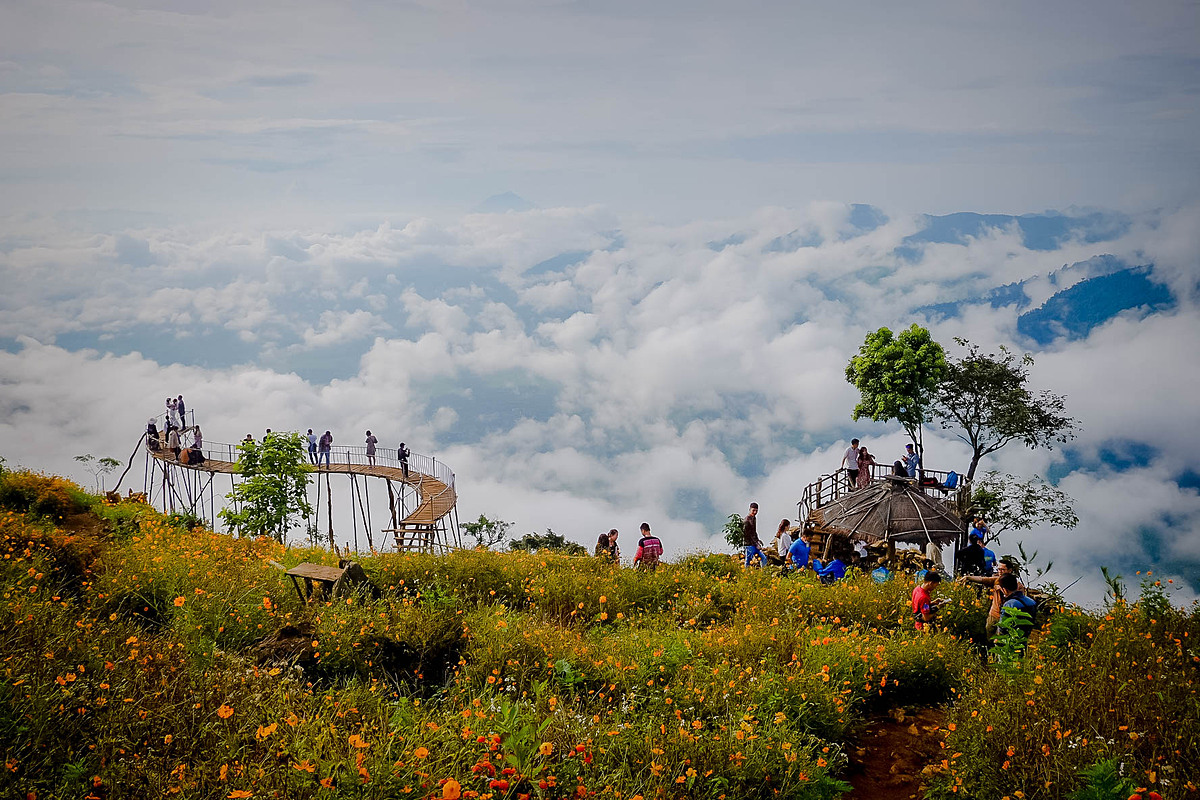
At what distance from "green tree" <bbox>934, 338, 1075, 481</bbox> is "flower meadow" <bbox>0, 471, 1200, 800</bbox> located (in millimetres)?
22807

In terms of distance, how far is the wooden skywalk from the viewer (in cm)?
2682

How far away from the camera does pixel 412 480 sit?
3111 centimetres

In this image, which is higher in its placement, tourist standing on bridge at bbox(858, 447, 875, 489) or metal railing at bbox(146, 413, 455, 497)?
metal railing at bbox(146, 413, 455, 497)

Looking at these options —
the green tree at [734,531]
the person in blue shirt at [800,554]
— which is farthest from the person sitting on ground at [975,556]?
the green tree at [734,531]

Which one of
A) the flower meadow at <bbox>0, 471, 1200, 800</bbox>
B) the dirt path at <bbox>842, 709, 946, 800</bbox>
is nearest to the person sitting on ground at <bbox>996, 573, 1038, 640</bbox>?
the flower meadow at <bbox>0, 471, 1200, 800</bbox>

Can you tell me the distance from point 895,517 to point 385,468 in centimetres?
2271

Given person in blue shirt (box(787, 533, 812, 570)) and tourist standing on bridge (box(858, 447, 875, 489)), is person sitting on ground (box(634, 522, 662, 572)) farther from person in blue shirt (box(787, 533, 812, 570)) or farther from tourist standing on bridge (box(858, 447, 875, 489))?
tourist standing on bridge (box(858, 447, 875, 489))

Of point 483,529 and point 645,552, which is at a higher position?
point 483,529

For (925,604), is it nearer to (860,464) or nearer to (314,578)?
(314,578)

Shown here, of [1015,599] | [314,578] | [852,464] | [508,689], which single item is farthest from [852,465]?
[508,689]

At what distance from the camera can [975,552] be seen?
14.4 meters

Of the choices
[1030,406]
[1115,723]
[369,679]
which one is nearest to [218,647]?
[369,679]

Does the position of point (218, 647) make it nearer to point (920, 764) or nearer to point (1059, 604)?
point (920, 764)

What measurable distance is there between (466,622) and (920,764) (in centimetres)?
452
